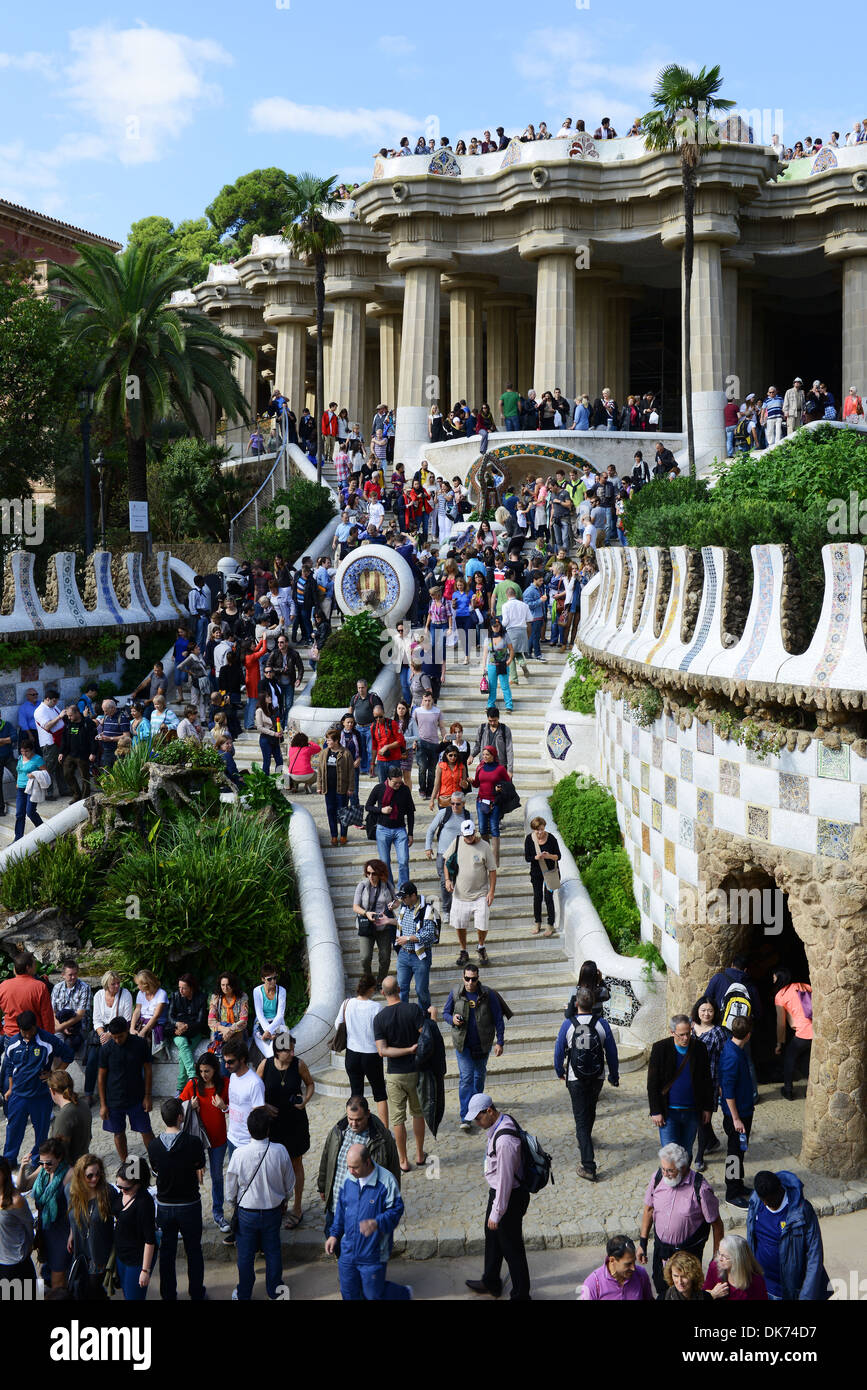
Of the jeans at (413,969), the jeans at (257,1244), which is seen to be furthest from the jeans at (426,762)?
the jeans at (257,1244)

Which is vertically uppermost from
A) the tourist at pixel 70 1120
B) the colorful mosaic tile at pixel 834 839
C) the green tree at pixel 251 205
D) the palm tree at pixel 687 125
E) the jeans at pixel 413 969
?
the green tree at pixel 251 205

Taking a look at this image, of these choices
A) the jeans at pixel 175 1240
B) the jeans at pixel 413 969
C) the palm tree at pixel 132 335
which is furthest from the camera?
the palm tree at pixel 132 335

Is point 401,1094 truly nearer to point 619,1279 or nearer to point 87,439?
point 619,1279

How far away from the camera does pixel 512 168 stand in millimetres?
38031

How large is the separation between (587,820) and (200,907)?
16.9 feet

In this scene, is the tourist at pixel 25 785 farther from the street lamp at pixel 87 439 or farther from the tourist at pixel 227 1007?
the street lamp at pixel 87 439

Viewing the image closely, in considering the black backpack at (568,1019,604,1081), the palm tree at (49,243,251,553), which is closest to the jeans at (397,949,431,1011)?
the black backpack at (568,1019,604,1081)

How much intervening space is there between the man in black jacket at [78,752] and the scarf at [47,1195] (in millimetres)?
10531

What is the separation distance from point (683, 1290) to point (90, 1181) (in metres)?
3.85

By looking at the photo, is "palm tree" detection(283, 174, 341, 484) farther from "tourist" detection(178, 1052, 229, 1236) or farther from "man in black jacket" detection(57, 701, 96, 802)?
"tourist" detection(178, 1052, 229, 1236)

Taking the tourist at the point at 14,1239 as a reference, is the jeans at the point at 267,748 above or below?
above

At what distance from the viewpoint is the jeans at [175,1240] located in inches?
352

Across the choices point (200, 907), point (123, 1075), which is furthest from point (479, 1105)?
point (200, 907)

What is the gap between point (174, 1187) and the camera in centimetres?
891
